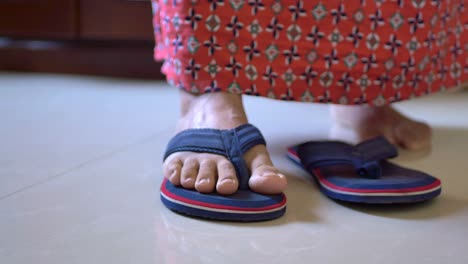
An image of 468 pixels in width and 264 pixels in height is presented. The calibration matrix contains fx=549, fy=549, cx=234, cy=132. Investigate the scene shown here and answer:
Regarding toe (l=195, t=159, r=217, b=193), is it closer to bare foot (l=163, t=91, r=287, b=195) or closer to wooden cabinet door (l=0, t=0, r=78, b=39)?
bare foot (l=163, t=91, r=287, b=195)

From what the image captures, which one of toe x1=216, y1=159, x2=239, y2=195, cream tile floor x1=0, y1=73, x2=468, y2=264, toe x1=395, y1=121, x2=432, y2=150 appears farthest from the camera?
toe x1=395, y1=121, x2=432, y2=150

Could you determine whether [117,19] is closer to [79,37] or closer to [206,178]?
[79,37]

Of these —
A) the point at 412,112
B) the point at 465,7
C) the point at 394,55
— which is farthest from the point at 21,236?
the point at 412,112

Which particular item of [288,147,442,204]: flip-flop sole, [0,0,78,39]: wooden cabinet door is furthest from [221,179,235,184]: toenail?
[0,0,78,39]: wooden cabinet door

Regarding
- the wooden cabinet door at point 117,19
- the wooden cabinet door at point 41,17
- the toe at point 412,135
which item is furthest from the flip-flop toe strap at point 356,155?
the wooden cabinet door at point 41,17

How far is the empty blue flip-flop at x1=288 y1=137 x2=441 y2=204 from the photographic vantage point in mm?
722

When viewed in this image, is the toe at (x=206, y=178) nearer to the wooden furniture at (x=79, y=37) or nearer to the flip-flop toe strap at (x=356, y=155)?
the flip-flop toe strap at (x=356, y=155)

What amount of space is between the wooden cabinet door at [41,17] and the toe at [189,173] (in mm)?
1498

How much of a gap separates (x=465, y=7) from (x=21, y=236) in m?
0.94

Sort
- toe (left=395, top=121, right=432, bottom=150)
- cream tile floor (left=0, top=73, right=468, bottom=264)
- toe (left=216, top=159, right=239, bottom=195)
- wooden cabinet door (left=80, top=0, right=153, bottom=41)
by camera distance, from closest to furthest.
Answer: cream tile floor (left=0, top=73, right=468, bottom=264) < toe (left=216, top=159, right=239, bottom=195) < toe (left=395, top=121, right=432, bottom=150) < wooden cabinet door (left=80, top=0, right=153, bottom=41)

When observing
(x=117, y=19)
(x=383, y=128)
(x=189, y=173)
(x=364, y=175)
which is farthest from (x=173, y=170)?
(x=117, y=19)

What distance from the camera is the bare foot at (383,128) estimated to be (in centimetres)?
108

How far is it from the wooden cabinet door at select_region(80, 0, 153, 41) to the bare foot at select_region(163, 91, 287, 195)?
4.03 feet

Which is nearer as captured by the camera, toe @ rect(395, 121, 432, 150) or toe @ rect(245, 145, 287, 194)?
toe @ rect(245, 145, 287, 194)
